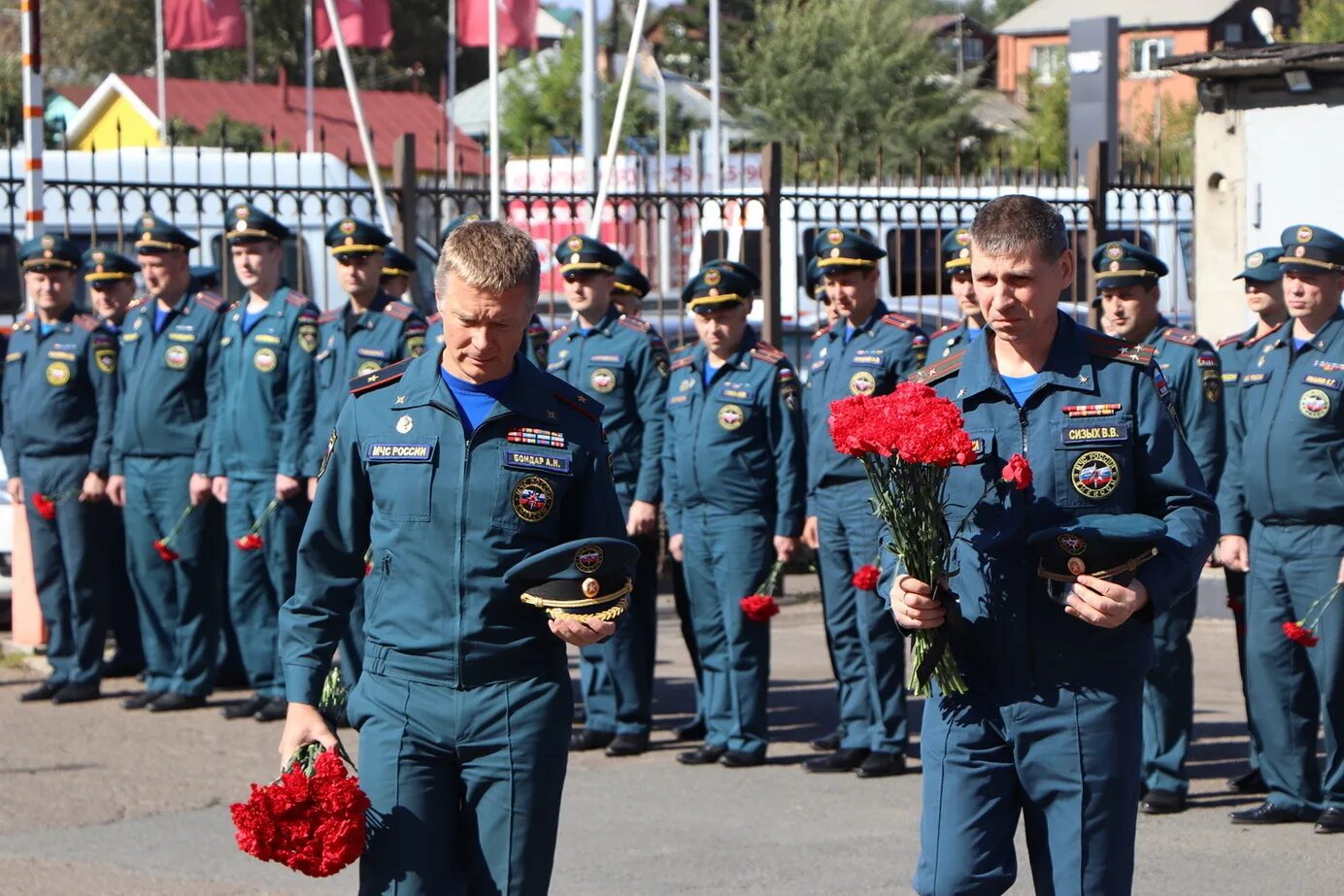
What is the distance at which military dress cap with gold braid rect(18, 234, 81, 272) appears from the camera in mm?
10078

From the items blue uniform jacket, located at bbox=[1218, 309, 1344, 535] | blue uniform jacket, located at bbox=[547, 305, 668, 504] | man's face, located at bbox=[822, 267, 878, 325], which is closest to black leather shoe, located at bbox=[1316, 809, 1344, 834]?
blue uniform jacket, located at bbox=[1218, 309, 1344, 535]

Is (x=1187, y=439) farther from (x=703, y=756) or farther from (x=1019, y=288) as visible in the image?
(x=1019, y=288)

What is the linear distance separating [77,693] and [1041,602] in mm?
6935

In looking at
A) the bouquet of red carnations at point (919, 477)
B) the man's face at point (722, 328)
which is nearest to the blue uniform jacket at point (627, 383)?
the man's face at point (722, 328)

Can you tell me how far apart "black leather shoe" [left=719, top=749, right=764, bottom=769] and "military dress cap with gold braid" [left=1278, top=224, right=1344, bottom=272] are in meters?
3.08

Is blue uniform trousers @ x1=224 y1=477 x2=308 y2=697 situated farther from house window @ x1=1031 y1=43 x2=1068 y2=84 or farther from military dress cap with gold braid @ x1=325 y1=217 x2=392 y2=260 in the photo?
house window @ x1=1031 y1=43 x2=1068 y2=84

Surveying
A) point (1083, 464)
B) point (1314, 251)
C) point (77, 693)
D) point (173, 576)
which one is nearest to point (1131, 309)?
point (1314, 251)

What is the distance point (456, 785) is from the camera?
168 inches

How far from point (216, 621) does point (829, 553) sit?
11.0ft

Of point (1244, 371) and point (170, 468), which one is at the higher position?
point (1244, 371)

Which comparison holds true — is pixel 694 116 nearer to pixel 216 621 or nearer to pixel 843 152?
pixel 843 152

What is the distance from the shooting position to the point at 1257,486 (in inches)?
294

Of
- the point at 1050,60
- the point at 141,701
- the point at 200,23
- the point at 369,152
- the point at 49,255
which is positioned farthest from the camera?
the point at 1050,60

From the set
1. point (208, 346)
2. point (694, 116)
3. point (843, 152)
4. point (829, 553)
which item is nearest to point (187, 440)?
point (208, 346)
